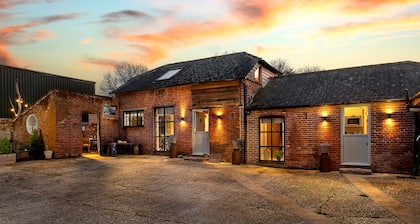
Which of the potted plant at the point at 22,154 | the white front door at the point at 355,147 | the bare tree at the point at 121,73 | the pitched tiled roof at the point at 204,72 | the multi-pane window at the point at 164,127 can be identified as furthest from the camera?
the bare tree at the point at 121,73

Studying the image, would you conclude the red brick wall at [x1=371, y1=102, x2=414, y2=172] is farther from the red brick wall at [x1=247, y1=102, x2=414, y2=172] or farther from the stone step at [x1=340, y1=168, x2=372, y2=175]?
the stone step at [x1=340, y1=168, x2=372, y2=175]

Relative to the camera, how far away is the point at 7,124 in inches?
580

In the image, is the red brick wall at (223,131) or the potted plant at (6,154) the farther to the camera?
the red brick wall at (223,131)

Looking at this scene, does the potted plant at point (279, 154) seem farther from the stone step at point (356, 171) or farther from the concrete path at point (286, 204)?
the concrete path at point (286, 204)

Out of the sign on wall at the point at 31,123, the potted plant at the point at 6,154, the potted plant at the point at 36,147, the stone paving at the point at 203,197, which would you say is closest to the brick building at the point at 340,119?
the stone paving at the point at 203,197

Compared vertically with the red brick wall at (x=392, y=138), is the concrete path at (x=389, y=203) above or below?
below

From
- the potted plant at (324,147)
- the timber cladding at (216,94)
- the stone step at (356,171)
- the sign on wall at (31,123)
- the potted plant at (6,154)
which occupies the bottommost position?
the stone step at (356,171)

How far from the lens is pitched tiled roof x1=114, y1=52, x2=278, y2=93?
13.0m

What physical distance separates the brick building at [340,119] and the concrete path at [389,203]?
6.79ft

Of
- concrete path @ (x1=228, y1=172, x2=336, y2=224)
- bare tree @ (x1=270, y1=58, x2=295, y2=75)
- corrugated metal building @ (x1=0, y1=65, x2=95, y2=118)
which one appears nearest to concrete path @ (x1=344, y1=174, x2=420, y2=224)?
concrete path @ (x1=228, y1=172, x2=336, y2=224)

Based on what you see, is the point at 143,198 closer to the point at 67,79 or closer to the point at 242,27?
the point at 242,27

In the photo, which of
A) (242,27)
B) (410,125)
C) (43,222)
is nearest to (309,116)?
(410,125)

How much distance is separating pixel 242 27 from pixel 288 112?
5636 mm

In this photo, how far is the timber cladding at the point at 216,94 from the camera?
12.4 meters
